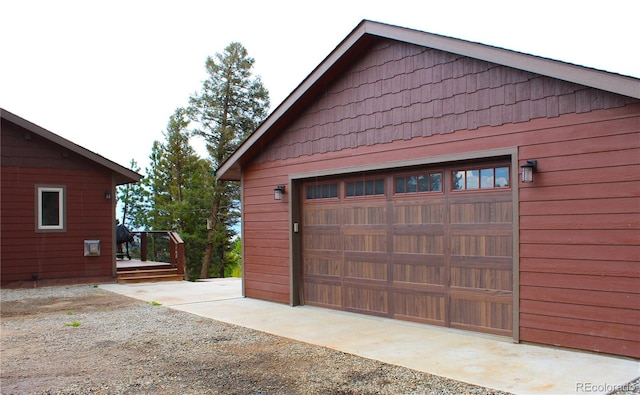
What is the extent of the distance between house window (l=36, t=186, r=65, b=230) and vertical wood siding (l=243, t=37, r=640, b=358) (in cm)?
835

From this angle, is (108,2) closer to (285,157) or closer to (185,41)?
(285,157)

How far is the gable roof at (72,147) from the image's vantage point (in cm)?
1134

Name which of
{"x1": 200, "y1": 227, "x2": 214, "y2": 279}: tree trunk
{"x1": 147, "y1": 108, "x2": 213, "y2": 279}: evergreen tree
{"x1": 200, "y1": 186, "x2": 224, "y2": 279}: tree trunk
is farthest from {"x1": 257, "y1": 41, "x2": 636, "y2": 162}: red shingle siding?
{"x1": 147, "y1": 108, "x2": 213, "y2": 279}: evergreen tree

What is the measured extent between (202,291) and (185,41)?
1872 centimetres

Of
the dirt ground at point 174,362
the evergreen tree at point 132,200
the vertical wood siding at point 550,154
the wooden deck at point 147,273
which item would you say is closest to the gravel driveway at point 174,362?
the dirt ground at point 174,362

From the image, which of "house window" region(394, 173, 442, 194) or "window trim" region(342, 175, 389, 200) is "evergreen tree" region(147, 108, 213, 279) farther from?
"house window" region(394, 173, 442, 194)

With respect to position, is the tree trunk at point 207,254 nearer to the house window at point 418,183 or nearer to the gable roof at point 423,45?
the gable roof at point 423,45

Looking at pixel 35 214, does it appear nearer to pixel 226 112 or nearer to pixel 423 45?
pixel 423 45

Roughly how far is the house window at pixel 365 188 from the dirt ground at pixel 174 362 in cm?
255

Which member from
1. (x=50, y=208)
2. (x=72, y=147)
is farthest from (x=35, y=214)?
(x=72, y=147)

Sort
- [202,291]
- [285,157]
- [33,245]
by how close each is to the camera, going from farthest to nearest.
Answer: [33,245] → [202,291] → [285,157]

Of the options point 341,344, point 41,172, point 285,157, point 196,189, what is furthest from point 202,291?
point 196,189

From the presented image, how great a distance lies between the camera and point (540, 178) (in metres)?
5.52

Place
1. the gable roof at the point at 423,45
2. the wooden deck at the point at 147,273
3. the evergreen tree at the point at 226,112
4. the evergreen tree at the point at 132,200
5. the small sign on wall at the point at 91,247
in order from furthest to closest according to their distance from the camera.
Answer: the evergreen tree at the point at 132,200, the evergreen tree at the point at 226,112, the wooden deck at the point at 147,273, the small sign on wall at the point at 91,247, the gable roof at the point at 423,45
